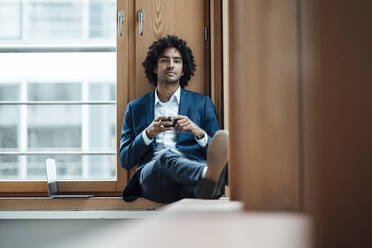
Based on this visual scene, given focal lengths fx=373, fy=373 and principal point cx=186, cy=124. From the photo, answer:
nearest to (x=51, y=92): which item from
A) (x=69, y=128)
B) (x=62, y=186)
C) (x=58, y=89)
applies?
(x=58, y=89)

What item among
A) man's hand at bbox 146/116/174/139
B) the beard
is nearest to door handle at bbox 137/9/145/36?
the beard

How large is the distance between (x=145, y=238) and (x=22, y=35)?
5.63 ft

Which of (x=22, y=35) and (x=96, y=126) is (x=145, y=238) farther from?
(x=22, y=35)

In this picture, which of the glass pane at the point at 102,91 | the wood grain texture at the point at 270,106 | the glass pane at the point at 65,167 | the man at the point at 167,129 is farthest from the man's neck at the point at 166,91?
the wood grain texture at the point at 270,106

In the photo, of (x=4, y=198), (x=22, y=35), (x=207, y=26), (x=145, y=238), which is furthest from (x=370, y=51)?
(x=22, y=35)

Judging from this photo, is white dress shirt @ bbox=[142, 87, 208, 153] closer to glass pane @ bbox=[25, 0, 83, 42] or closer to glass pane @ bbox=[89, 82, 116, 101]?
glass pane @ bbox=[89, 82, 116, 101]

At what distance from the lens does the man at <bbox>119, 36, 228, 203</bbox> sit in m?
1.31

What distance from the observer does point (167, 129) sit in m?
1.38

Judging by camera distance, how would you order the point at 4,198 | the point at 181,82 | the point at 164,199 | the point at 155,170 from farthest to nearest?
1. the point at 181,82
2. the point at 4,198
3. the point at 164,199
4. the point at 155,170

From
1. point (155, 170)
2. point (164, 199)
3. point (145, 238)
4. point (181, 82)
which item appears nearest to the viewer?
point (145, 238)

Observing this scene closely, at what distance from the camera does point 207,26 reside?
169 centimetres

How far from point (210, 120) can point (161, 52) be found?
14.2 inches

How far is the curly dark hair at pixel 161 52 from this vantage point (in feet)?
5.19

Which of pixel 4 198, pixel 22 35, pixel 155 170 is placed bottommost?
pixel 4 198
